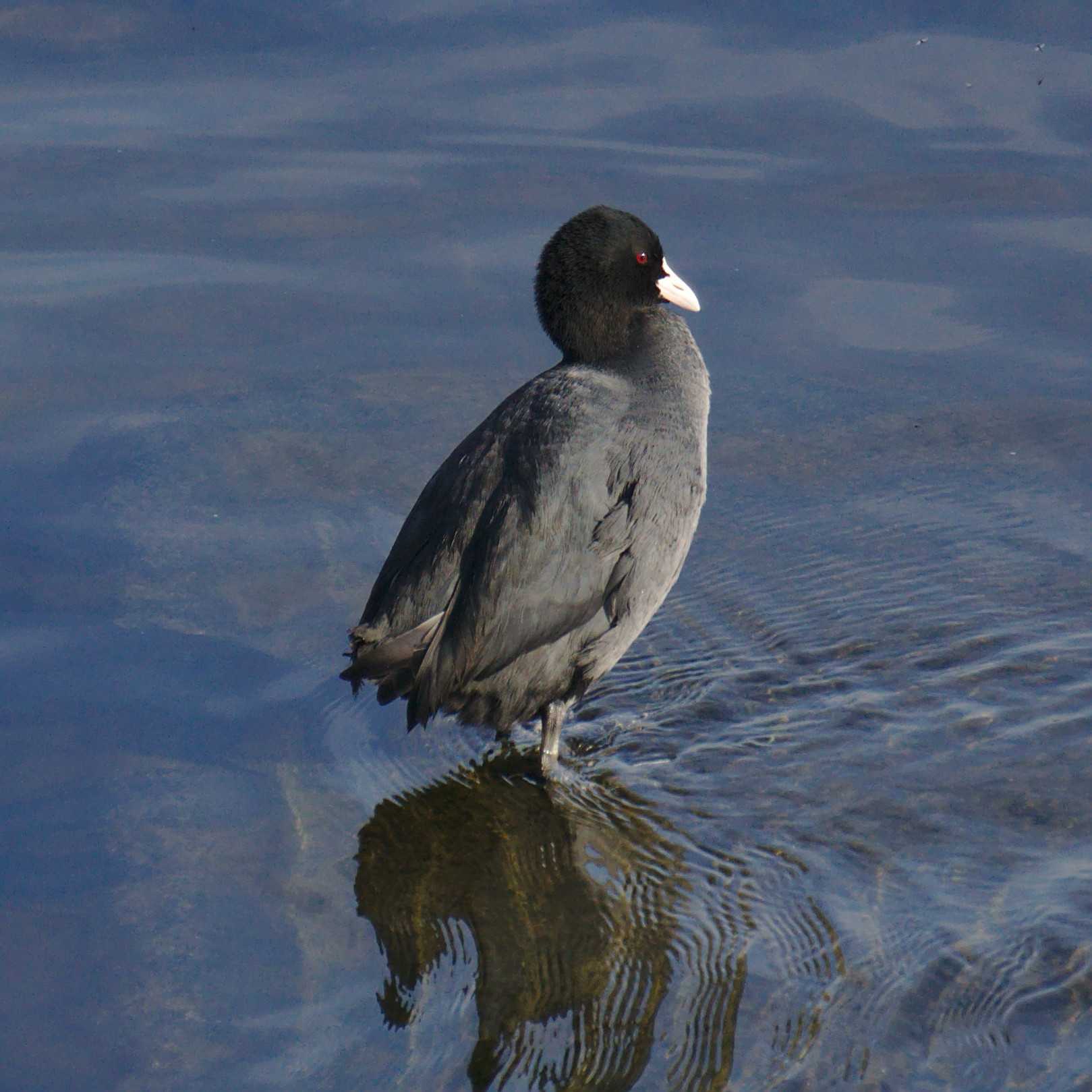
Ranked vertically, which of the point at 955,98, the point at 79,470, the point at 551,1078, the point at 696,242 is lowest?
the point at 551,1078

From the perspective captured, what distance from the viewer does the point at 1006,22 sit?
859 cm

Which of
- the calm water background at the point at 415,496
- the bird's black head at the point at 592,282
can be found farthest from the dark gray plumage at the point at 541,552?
the calm water background at the point at 415,496

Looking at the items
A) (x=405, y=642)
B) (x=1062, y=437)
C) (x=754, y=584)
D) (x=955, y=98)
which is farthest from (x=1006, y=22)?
(x=405, y=642)

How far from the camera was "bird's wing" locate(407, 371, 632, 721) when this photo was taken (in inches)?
162

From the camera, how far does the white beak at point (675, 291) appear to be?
500 cm

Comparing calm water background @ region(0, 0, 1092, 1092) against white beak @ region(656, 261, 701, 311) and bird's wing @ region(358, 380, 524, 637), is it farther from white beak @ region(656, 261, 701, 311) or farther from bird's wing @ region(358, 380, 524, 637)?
white beak @ region(656, 261, 701, 311)

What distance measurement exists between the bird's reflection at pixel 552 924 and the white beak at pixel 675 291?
1.49 meters

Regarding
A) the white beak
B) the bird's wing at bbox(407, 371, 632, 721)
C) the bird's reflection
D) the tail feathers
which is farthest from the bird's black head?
the bird's reflection

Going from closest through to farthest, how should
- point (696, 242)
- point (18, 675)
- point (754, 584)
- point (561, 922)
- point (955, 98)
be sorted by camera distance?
point (561, 922), point (18, 675), point (754, 584), point (696, 242), point (955, 98)

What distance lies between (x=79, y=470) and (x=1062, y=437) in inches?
136

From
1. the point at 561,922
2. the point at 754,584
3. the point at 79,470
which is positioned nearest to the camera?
the point at 561,922

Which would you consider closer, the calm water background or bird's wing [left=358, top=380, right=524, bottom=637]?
the calm water background

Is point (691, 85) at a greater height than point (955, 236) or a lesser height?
greater

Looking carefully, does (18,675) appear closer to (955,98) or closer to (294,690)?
(294,690)
